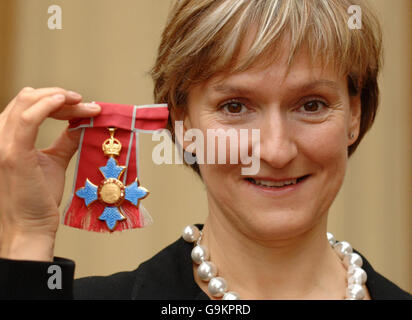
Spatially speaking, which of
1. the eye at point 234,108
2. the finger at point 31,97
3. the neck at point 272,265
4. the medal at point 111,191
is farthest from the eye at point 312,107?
the finger at point 31,97

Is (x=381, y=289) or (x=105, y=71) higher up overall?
(x=105, y=71)

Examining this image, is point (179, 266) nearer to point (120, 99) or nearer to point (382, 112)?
point (120, 99)

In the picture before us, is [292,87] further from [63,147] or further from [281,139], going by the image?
[63,147]

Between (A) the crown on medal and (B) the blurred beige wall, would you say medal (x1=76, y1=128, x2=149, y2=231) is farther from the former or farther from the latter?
(B) the blurred beige wall

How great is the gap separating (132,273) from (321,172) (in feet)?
1.82

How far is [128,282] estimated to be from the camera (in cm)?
183

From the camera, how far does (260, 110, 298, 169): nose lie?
5.30ft

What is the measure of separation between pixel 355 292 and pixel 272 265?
221 millimetres

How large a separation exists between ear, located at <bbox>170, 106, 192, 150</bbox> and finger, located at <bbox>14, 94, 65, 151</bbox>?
0.36 m

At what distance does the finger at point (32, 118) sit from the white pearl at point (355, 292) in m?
0.84

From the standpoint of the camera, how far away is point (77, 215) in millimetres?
1677

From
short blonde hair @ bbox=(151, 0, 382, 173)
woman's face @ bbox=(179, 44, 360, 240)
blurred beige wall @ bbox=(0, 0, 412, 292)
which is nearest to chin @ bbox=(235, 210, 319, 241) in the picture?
woman's face @ bbox=(179, 44, 360, 240)

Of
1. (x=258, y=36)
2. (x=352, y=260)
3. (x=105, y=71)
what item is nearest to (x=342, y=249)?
(x=352, y=260)

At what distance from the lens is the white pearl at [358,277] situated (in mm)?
1839
